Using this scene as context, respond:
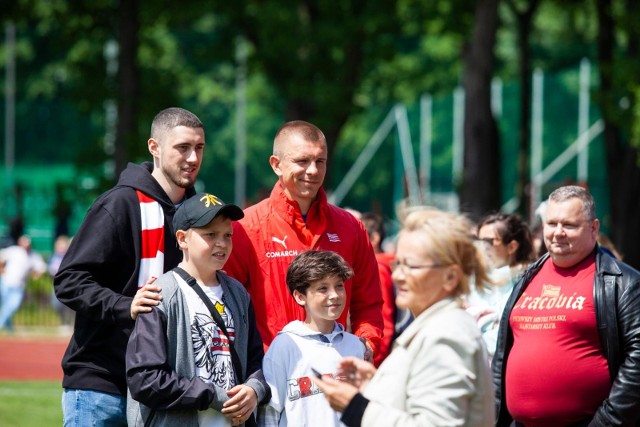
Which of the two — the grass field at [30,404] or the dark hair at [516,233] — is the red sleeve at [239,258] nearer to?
the dark hair at [516,233]

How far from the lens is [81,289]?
17.4 ft

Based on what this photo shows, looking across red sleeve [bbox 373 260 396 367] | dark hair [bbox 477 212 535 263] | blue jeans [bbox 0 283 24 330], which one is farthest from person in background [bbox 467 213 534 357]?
blue jeans [bbox 0 283 24 330]

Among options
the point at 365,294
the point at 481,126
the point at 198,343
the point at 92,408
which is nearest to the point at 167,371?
the point at 198,343

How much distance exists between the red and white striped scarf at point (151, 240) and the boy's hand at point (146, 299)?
0.40 meters

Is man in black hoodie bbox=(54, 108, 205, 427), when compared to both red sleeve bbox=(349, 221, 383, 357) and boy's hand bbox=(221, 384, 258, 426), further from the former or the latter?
red sleeve bbox=(349, 221, 383, 357)

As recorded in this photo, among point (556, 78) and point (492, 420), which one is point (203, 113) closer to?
point (556, 78)

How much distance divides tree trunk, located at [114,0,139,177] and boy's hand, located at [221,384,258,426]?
16.2 m

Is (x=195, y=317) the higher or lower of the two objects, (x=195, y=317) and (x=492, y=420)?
the higher

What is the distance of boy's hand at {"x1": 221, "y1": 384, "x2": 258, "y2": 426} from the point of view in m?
5.06

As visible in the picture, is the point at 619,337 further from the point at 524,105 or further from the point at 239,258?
the point at 524,105

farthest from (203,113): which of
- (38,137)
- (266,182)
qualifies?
(38,137)

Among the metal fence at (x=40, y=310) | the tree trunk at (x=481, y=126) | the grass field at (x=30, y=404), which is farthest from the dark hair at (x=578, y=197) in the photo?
the metal fence at (x=40, y=310)

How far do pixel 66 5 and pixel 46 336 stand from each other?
7.28 meters

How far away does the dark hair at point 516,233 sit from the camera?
7.73 meters
